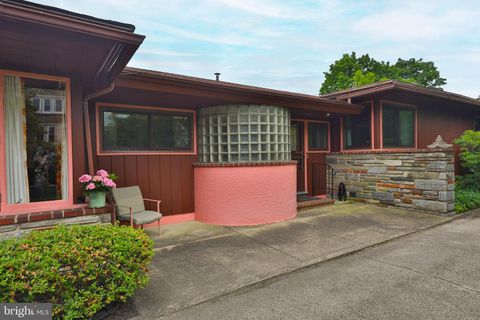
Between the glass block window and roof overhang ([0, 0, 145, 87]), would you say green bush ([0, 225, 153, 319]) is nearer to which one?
roof overhang ([0, 0, 145, 87])

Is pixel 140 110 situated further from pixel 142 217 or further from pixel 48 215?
pixel 48 215

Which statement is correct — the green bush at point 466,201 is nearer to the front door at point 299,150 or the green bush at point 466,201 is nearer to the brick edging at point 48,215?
the front door at point 299,150

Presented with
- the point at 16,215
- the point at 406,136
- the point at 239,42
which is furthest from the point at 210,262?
the point at 239,42

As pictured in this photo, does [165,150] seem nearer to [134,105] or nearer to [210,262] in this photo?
[134,105]

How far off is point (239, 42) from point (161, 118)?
8470mm

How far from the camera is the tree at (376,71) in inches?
1005

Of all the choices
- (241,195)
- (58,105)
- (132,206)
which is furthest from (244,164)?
(58,105)

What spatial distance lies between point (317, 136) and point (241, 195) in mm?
4169

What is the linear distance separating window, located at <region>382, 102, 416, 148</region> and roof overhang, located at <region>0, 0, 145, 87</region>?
23.8 ft

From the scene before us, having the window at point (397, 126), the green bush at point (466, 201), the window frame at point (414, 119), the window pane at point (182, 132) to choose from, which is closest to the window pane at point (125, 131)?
the window pane at point (182, 132)

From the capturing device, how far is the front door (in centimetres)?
820

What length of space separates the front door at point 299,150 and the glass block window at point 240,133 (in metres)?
2.10
